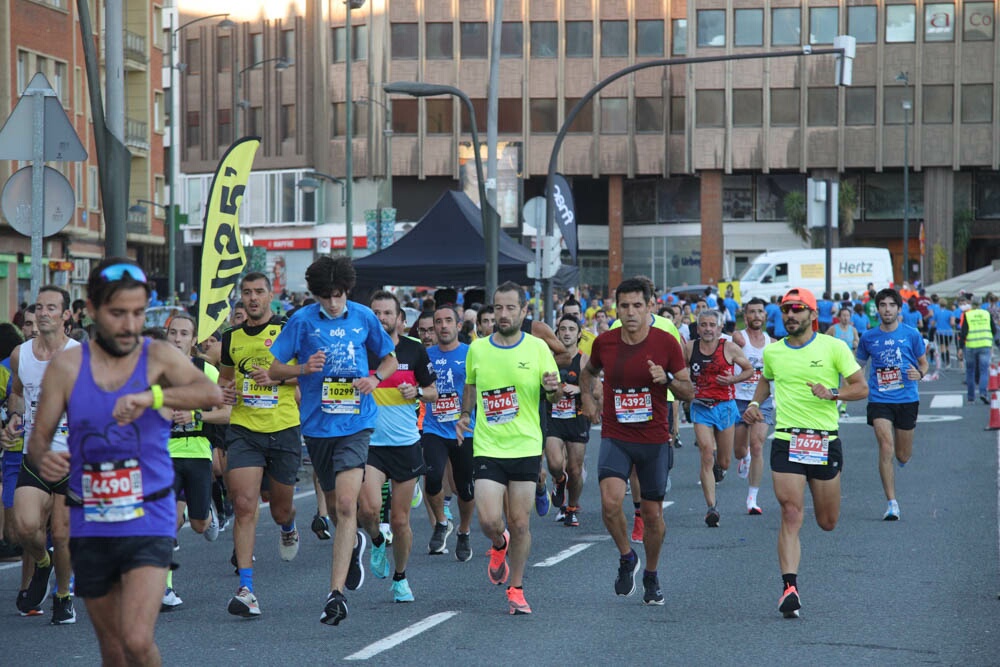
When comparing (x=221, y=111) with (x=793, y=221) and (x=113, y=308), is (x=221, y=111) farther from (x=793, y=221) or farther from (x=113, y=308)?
(x=113, y=308)

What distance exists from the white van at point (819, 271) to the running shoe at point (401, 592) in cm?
4539

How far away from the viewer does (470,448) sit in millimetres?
12406

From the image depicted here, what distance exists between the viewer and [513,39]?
68250 millimetres

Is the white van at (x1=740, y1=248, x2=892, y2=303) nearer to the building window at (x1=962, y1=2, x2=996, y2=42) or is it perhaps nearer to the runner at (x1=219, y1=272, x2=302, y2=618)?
the building window at (x1=962, y1=2, x2=996, y2=42)

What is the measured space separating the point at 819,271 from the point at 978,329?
86.7 ft

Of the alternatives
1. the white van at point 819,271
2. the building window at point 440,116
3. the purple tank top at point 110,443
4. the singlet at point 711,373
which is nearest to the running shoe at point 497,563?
the purple tank top at point 110,443

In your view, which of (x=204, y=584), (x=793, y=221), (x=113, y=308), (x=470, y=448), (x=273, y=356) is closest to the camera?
(x=113, y=308)

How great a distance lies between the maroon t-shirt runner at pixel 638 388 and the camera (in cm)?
939

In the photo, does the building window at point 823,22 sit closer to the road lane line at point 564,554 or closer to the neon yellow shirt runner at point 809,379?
the road lane line at point 564,554

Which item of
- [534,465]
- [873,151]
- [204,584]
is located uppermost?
[873,151]

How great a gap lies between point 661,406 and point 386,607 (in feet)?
→ 6.73

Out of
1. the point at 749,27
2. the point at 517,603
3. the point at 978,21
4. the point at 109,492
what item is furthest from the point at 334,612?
the point at 978,21

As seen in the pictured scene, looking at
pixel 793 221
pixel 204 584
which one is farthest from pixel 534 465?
Answer: pixel 793 221

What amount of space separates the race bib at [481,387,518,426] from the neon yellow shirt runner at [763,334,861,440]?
5.59ft
